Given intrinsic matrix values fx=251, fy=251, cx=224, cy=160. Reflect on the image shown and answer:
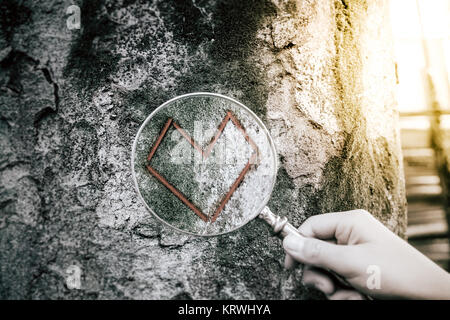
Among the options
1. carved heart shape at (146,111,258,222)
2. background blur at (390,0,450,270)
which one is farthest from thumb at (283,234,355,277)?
background blur at (390,0,450,270)

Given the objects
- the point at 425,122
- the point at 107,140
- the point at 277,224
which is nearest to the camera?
the point at 277,224

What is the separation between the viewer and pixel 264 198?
87 cm

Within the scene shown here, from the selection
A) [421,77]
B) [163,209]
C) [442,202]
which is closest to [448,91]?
[421,77]

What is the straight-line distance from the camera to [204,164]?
0.93m

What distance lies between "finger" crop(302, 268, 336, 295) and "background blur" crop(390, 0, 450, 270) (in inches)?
58.2

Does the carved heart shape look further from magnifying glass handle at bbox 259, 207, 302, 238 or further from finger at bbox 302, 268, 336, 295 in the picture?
finger at bbox 302, 268, 336, 295

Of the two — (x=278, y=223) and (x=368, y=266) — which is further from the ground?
(x=278, y=223)

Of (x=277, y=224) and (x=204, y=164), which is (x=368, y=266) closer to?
(x=277, y=224)

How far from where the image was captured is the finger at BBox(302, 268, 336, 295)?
2.98ft

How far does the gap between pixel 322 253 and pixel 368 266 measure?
15cm

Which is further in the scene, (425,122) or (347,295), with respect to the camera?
(425,122)

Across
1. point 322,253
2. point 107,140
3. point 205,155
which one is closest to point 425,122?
point 322,253

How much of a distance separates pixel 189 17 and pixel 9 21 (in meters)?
0.68
